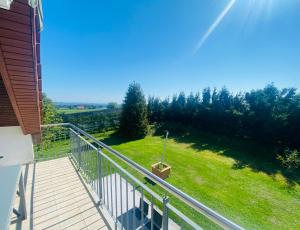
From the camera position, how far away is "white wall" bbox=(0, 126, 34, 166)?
3.85m

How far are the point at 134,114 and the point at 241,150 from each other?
29.3 ft

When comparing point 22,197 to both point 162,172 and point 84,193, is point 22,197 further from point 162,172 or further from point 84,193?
point 162,172

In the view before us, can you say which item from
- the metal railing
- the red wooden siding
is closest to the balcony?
the metal railing

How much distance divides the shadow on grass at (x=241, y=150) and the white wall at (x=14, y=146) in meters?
8.48

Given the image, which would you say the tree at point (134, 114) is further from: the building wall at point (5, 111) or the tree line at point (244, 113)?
the building wall at point (5, 111)

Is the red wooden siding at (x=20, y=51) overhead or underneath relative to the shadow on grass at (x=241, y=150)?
overhead

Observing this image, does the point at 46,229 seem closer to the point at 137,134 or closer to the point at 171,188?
the point at 171,188

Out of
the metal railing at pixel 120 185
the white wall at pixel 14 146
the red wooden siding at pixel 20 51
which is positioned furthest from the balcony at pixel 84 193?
the white wall at pixel 14 146

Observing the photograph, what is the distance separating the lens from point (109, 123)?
720 inches

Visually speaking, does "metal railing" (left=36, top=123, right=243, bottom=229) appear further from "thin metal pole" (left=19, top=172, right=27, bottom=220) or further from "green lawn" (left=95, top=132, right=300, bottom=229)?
"green lawn" (left=95, top=132, right=300, bottom=229)

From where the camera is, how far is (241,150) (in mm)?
10227

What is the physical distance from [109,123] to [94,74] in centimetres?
581

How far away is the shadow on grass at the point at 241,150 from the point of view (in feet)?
24.2

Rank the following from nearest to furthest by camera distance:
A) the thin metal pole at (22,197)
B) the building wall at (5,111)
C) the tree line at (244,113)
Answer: the thin metal pole at (22,197) → the building wall at (5,111) → the tree line at (244,113)
